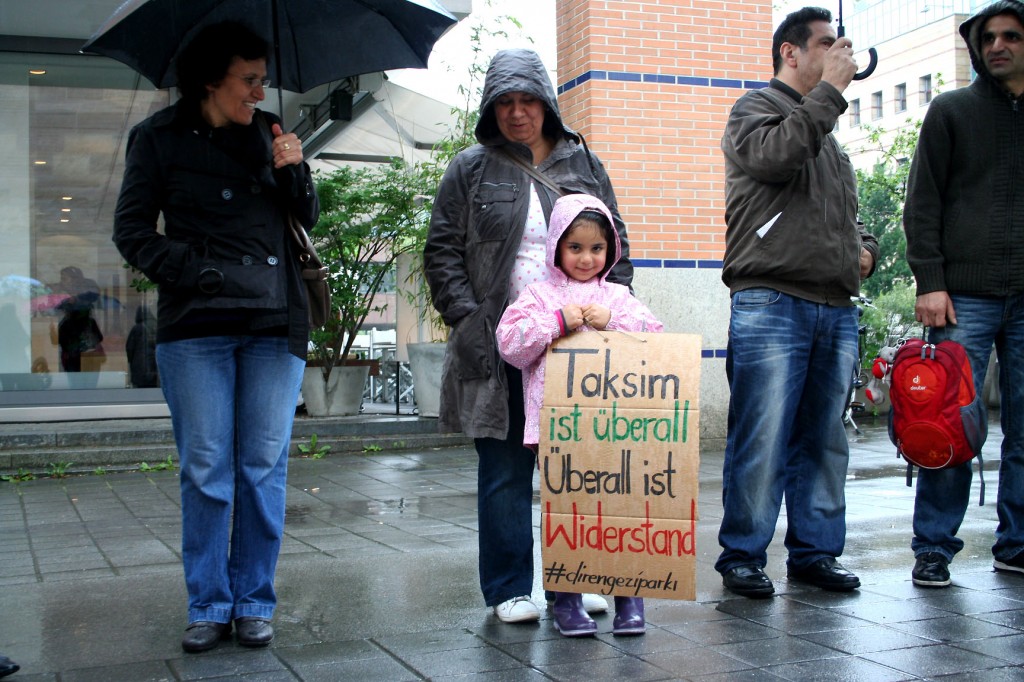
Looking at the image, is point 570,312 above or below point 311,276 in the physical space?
below

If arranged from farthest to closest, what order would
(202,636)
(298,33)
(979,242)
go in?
(979,242), (298,33), (202,636)

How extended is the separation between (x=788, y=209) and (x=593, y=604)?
1705 mm

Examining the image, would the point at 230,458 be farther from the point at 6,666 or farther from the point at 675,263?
the point at 675,263

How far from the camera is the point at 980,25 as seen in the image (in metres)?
4.70

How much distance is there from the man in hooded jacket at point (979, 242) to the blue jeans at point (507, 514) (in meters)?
1.67

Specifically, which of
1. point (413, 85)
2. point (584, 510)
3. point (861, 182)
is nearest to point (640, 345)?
point (584, 510)

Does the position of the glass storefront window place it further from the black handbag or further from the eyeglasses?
the eyeglasses

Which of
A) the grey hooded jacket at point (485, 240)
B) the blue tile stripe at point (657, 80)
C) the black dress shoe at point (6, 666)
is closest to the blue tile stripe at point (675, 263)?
the blue tile stripe at point (657, 80)

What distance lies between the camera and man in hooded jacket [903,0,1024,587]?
4.56 meters

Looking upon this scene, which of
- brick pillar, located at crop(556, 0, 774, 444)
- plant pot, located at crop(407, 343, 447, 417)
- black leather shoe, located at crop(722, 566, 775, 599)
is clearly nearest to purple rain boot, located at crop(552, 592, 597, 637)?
black leather shoe, located at crop(722, 566, 775, 599)

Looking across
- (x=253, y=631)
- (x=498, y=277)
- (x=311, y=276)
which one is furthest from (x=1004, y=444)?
(x=253, y=631)

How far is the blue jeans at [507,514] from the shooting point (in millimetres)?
3943

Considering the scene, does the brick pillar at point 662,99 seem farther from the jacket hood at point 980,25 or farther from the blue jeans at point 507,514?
the blue jeans at point 507,514

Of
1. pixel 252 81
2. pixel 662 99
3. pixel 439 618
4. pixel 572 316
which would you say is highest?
pixel 662 99
